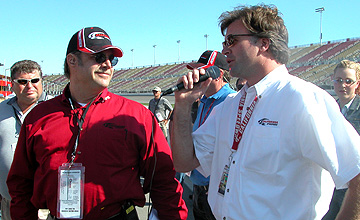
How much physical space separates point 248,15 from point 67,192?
1.67 meters

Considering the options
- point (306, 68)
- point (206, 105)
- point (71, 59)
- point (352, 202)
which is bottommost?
point (306, 68)

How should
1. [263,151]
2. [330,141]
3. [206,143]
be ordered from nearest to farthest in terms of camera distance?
[330,141] → [263,151] → [206,143]

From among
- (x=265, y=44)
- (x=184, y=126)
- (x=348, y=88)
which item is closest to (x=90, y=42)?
(x=184, y=126)

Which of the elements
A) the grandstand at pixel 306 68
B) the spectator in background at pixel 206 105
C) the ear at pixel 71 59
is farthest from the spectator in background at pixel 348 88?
the grandstand at pixel 306 68

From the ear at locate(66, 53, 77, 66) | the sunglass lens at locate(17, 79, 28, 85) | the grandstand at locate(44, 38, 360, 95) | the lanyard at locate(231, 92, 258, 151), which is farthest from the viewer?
the grandstand at locate(44, 38, 360, 95)

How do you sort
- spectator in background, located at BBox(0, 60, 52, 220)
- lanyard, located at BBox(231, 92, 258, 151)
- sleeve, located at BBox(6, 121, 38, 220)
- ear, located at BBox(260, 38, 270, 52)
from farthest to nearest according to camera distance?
spectator in background, located at BBox(0, 60, 52, 220), sleeve, located at BBox(6, 121, 38, 220), ear, located at BBox(260, 38, 270, 52), lanyard, located at BBox(231, 92, 258, 151)

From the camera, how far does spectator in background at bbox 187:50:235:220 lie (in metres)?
2.88

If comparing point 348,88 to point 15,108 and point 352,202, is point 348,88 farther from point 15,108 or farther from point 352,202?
point 15,108

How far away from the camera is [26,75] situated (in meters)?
3.16

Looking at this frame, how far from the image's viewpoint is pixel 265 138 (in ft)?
4.97

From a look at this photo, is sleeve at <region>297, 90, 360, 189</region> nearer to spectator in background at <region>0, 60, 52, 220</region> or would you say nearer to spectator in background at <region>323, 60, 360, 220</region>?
spectator in background at <region>323, 60, 360, 220</region>

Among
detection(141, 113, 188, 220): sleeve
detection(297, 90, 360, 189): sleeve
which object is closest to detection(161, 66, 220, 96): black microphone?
detection(141, 113, 188, 220): sleeve

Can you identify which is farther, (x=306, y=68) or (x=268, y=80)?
(x=306, y=68)

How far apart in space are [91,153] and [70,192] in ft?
0.93
